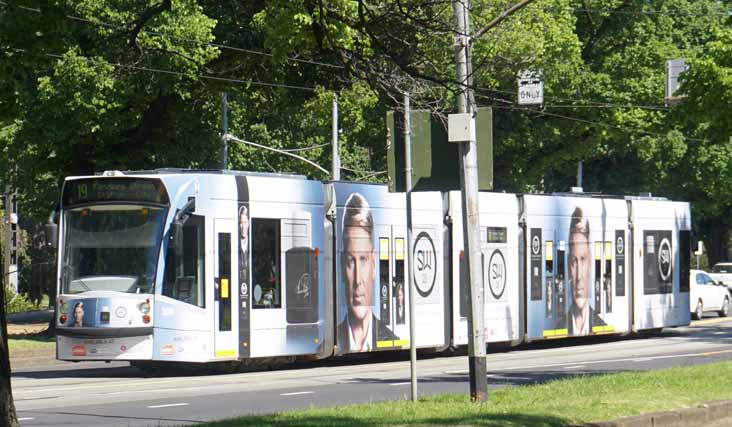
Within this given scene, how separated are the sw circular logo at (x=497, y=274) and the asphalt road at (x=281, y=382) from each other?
140cm

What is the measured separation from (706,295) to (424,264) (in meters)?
21.8

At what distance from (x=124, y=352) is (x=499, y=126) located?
2497cm

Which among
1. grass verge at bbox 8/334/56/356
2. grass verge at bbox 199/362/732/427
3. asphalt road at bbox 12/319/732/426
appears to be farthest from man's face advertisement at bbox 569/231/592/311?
grass verge at bbox 199/362/732/427

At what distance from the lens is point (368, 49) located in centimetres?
1275

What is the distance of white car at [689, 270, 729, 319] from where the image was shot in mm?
44344

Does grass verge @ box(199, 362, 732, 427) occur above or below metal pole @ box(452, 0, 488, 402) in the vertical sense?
below

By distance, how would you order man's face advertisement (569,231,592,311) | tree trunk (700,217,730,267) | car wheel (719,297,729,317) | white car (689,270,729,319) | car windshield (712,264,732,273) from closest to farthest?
man's face advertisement (569,231,592,311), white car (689,270,729,319), car wheel (719,297,729,317), car windshield (712,264,732,273), tree trunk (700,217,730,267)

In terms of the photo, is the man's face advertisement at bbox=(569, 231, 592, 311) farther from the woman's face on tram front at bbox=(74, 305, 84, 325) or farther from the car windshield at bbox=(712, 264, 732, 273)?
the car windshield at bbox=(712, 264, 732, 273)

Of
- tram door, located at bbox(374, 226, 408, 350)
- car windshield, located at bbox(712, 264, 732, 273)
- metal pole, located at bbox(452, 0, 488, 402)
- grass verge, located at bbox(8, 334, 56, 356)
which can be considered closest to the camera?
metal pole, located at bbox(452, 0, 488, 402)

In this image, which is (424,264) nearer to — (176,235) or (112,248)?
(176,235)

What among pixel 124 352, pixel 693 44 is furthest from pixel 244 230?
pixel 693 44

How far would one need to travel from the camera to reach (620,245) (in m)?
32.1

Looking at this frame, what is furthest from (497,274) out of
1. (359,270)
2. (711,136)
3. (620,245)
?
(711,136)

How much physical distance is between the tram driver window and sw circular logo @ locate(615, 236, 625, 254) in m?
11.7
